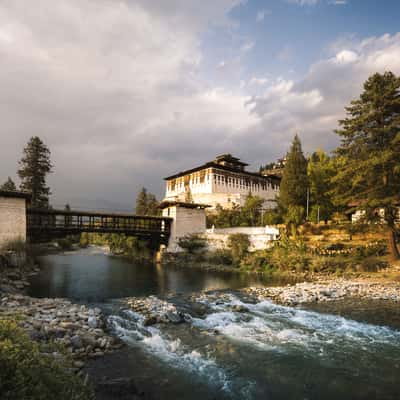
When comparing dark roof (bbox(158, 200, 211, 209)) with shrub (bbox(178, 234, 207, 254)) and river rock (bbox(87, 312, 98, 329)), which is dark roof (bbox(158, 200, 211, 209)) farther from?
river rock (bbox(87, 312, 98, 329))

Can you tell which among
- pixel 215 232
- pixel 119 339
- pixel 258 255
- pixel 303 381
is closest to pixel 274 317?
pixel 303 381

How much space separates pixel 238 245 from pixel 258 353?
71.4 feet

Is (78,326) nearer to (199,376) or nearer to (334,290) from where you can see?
(199,376)

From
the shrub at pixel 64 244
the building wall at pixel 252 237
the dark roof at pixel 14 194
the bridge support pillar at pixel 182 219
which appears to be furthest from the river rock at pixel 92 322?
the shrub at pixel 64 244

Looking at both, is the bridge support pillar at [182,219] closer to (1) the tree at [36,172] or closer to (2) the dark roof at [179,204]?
(2) the dark roof at [179,204]

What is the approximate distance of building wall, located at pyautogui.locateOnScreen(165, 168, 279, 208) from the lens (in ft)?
183

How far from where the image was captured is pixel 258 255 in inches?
1101

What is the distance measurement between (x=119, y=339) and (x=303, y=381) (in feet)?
18.3

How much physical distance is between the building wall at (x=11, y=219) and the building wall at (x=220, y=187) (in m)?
36.5

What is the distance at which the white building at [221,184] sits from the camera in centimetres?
5603

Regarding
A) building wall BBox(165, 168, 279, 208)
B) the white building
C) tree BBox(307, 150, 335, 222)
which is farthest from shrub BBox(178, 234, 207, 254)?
building wall BBox(165, 168, 279, 208)

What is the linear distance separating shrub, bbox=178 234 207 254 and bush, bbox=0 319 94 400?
93.1 feet

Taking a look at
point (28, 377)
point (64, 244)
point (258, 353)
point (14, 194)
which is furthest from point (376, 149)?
point (64, 244)

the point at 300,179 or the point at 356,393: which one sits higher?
the point at 300,179
